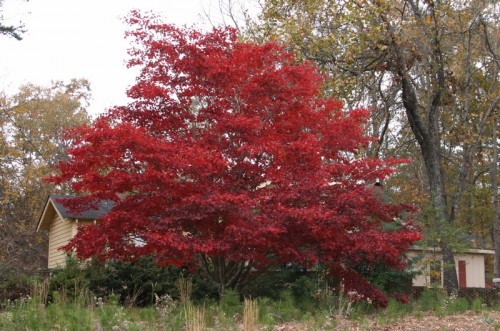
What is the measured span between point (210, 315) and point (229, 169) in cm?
270

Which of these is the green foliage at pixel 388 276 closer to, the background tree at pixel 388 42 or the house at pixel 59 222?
the background tree at pixel 388 42

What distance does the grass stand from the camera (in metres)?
8.08

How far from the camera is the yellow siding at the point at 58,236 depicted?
22.4 metres

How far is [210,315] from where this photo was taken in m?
9.48

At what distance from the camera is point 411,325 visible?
30.7 ft

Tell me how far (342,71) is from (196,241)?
7.93m

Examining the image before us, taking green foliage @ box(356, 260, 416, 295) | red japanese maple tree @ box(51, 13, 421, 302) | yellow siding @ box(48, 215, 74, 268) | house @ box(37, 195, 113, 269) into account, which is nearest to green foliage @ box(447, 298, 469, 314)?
red japanese maple tree @ box(51, 13, 421, 302)

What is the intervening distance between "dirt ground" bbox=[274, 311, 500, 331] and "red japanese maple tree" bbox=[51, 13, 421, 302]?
136 cm

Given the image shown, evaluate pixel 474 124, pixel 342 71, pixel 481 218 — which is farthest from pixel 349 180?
pixel 481 218

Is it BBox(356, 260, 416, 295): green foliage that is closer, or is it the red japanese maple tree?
the red japanese maple tree

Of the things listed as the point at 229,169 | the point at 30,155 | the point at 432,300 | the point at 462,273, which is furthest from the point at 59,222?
the point at 462,273

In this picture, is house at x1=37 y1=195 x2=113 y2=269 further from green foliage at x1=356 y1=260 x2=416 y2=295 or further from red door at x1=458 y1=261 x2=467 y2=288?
red door at x1=458 y1=261 x2=467 y2=288

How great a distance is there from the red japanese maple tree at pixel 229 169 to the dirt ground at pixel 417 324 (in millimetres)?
1357

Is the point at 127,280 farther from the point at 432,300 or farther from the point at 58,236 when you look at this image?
the point at 58,236
